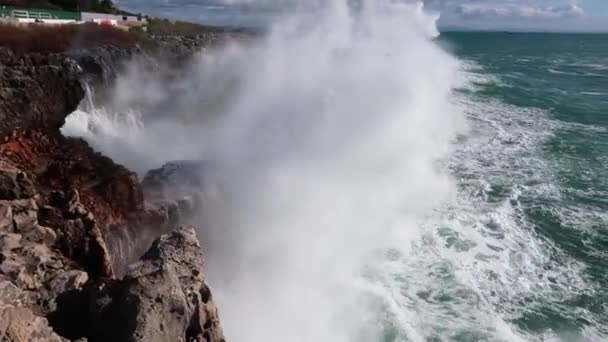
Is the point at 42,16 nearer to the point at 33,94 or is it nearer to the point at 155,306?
the point at 33,94

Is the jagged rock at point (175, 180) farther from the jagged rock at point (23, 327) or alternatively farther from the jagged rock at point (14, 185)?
the jagged rock at point (23, 327)

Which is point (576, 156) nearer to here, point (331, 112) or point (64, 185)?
point (331, 112)

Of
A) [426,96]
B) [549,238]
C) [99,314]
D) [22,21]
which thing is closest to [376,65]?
[426,96]

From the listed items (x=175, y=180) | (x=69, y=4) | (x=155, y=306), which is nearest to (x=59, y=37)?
(x=175, y=180)

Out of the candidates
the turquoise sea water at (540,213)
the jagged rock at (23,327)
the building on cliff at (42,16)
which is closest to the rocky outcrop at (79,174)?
the jagged rock at (23,327)

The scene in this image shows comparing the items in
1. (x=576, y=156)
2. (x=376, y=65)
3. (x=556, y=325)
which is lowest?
(x=556, y=325)
